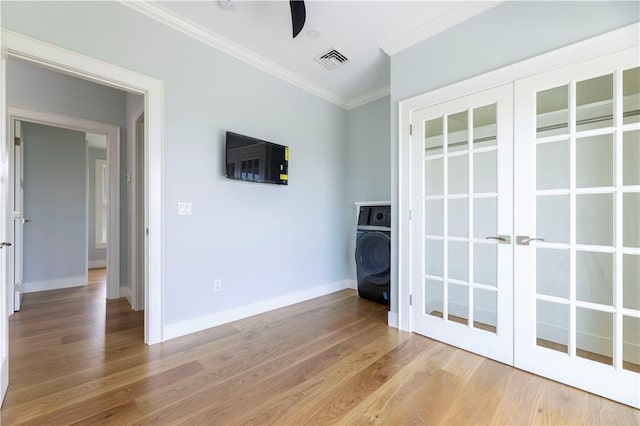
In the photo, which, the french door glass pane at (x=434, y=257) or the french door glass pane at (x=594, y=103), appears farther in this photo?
the french door glass pane at (x=434, y=257)

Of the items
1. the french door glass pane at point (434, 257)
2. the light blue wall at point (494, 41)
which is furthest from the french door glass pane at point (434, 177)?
the french door glass pane at point (434, 257)

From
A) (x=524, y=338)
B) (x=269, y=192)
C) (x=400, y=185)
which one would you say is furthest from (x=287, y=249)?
(x=524, y=338)

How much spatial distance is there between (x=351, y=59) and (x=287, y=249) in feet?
7.22

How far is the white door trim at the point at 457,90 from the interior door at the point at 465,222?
0.18 feet

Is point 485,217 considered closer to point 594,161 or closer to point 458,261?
A: point 458,261

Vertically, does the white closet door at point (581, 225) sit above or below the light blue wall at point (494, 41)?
below

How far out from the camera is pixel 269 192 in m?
2.95

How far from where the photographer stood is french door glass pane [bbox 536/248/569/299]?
1718 millimetres

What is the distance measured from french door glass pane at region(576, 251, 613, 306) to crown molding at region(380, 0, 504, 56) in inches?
73.0

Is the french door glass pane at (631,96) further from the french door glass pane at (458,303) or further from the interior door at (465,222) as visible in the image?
the french door glass pane at (458,303)

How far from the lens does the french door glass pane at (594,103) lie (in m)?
1.59

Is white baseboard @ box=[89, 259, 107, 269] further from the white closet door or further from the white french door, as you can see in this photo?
the white closet door

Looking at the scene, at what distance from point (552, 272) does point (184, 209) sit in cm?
282

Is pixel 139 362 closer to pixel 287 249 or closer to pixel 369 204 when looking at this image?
pixel 287 249
